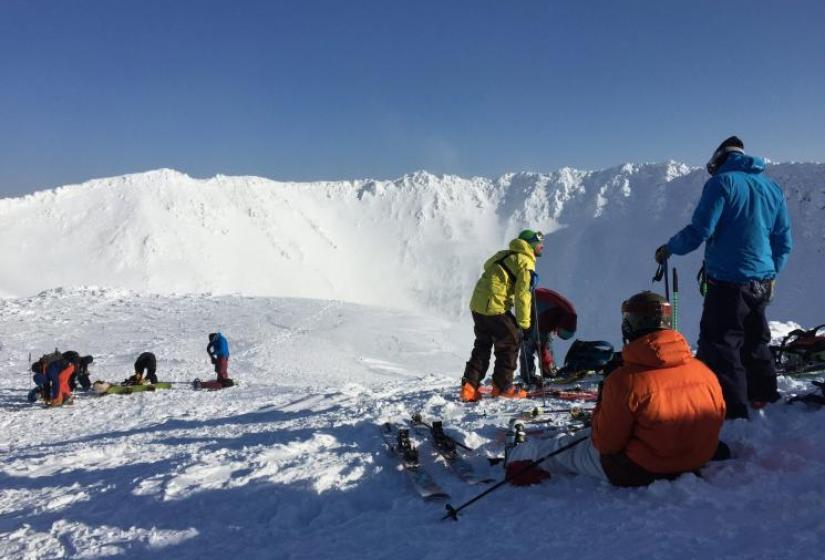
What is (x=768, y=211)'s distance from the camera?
4.60 metres

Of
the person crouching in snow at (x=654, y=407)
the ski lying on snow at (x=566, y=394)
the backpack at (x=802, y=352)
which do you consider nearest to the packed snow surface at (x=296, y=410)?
the person crouching in snow at (x=654, y=407)

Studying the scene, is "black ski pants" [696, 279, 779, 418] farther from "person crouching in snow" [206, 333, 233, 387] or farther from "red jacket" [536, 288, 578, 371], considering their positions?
"person crouching in snow" [206, 333, 233, 387]

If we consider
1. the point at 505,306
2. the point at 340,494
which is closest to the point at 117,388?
the point at 505,306

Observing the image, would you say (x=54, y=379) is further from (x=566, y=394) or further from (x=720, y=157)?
(x=720, y=157)

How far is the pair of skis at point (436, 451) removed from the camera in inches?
164

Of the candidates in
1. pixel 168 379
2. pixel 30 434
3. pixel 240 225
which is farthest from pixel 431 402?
pixel 240 225

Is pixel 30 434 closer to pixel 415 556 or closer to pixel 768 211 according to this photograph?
pixel 415 556

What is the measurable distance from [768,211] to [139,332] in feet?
65.1

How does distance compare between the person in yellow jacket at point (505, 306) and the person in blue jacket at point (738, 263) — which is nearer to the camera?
the person in blue jacket at point (738, 263)

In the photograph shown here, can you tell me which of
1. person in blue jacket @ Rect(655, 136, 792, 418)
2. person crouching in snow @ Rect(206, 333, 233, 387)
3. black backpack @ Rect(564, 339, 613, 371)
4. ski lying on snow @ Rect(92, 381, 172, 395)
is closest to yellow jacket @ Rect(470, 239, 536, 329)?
black backpack @ Rect(564, 339, 613, 371)

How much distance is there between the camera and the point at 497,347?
7531mm

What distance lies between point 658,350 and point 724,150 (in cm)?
236

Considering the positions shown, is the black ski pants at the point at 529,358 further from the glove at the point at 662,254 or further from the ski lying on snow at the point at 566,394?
the glove at the point at 662,254

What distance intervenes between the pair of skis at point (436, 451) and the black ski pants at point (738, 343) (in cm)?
189
